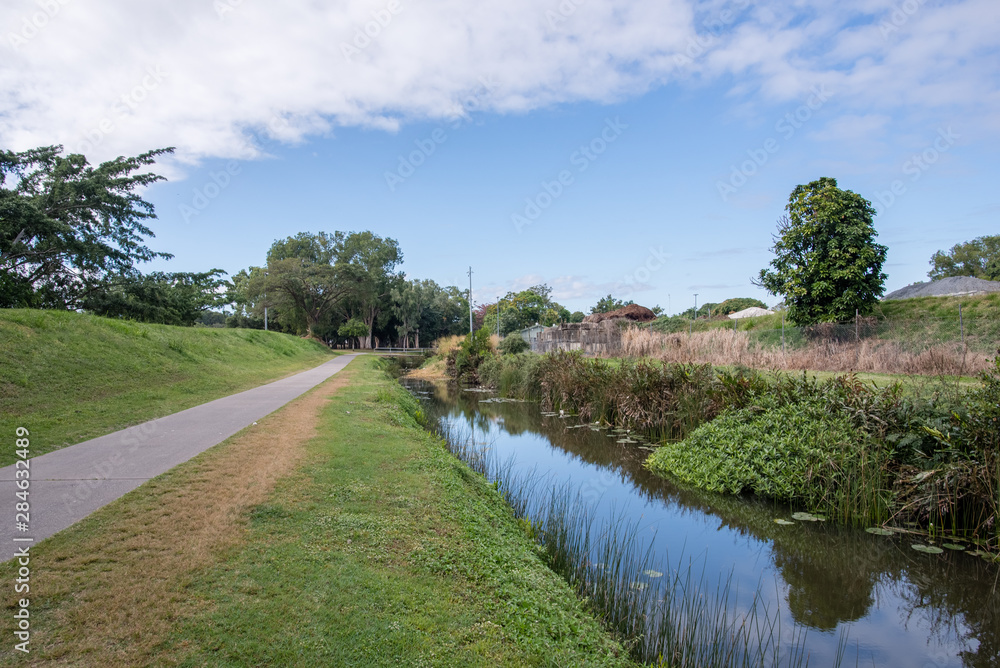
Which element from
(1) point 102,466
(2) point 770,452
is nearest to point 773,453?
(2) point 770,452

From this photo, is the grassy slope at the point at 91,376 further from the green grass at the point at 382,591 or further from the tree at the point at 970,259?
the tree at the point at 970,259

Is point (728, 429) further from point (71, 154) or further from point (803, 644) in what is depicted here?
point (71, 154)

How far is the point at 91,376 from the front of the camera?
38.1 ft

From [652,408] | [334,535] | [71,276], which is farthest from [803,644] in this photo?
[71,276]

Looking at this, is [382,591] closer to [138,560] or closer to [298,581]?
[298,581]

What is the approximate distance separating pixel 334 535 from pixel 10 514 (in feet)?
9.05

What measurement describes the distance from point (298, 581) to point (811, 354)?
18489 mm

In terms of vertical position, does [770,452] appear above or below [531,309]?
below

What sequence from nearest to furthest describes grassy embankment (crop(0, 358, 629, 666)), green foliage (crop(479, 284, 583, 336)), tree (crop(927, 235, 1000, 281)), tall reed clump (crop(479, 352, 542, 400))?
grassy embankment (crop(0, 358, 629, 666)), tall reed clump (crop(479, 352, 542, 400)), tree (crop(927, 235, 1000, 281)), green foliage (crop(479, 284, 583, 336))

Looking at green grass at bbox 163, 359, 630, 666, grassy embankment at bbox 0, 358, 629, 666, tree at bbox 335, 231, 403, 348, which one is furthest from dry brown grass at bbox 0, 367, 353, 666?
tree at bbox 335, 231, 403, 348

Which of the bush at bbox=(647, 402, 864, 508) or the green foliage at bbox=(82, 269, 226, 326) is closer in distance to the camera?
the bush at bbox=(647, 402, 864, 508)

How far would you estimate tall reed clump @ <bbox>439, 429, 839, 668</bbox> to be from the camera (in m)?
4.25

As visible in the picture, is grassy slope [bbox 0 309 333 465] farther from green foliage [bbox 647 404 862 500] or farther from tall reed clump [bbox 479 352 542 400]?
green foliage [bbox 647 404 862 500]

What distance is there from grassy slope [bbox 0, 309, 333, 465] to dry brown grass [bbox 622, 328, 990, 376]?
1306cm
